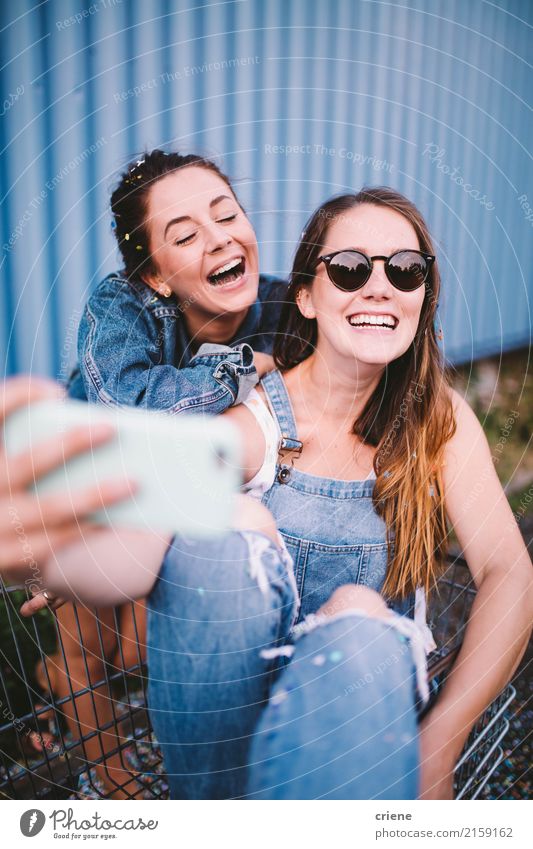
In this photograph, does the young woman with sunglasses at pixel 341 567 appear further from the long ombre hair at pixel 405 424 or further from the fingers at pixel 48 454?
the fingers at pixel 48 454

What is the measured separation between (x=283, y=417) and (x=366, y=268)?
28cm

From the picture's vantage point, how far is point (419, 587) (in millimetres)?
1150

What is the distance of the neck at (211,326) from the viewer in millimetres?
1078

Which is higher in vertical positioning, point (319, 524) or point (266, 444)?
point (266, 444)

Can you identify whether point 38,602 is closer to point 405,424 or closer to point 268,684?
point 268,684

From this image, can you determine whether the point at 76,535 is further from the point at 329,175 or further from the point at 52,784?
the point at 329,175

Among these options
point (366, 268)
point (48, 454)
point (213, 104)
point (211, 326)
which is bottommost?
point (48, 454)

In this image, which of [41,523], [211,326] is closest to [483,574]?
[211,326]

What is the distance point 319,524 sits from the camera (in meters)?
1.09

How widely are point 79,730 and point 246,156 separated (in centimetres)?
107

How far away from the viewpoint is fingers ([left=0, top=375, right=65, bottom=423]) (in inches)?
41.9

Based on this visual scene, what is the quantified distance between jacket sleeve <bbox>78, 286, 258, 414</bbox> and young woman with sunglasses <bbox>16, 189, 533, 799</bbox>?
0.08 m

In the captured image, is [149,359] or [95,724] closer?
[149,359]
